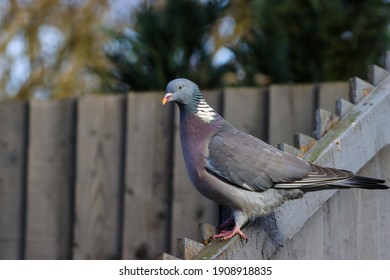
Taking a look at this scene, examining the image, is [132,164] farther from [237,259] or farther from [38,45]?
[38,45]

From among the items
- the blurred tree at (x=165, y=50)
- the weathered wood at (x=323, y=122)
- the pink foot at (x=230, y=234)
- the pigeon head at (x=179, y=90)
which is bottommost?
the pink foot at (x=230, y=234)

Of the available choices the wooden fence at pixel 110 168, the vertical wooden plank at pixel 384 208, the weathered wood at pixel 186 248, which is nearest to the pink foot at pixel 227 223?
the weathered wood at pixel 186 248

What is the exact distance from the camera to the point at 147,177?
4.59 m

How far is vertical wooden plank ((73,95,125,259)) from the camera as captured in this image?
4656 millimetres

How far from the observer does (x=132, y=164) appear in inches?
182

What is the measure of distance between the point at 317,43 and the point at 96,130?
54.1 inches

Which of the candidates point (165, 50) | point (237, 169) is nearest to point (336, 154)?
point (237, 169)

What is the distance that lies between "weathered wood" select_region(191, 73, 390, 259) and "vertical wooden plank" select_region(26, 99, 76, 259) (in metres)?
2.01

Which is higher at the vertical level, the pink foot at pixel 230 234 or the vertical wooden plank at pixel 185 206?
the pink foot at pixel 230 234

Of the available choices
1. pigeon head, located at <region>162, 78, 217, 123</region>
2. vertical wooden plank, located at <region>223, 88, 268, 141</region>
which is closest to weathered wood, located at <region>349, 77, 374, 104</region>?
pigeon head, located at <region>162, 78, 217, 123</region>

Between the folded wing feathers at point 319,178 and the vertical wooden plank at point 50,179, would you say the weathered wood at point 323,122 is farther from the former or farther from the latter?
the vertical wooden plank at point 50,179

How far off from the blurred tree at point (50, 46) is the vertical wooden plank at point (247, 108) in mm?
4555

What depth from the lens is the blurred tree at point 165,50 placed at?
17.0ft
